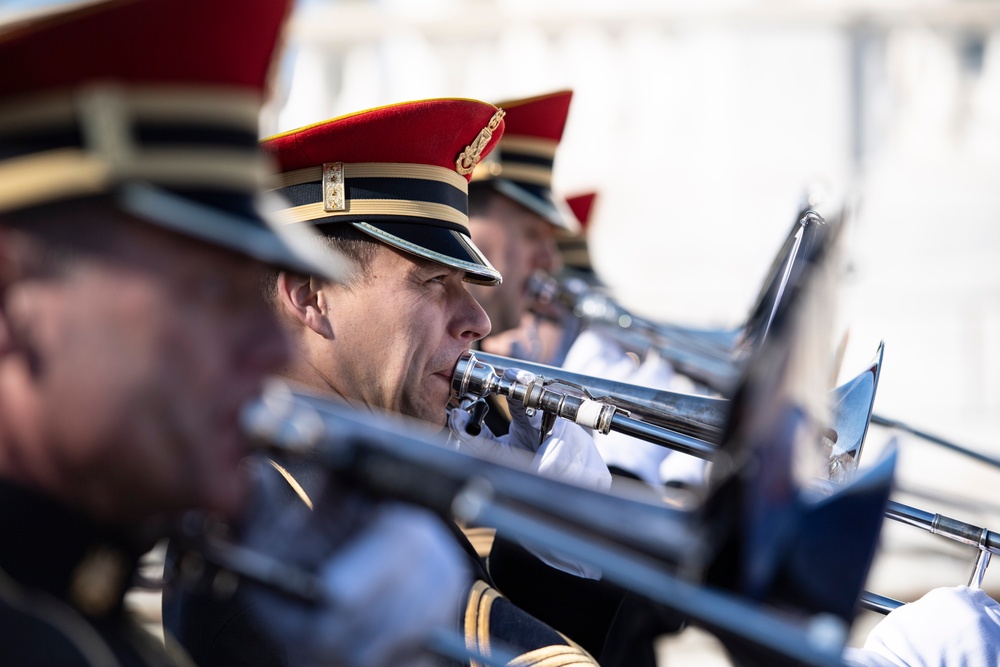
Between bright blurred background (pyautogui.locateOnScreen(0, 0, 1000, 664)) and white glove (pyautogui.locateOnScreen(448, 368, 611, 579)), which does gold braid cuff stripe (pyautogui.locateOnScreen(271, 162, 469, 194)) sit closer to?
white glove (pyautogui.locateOnScreen(448, 368, 611, 579))

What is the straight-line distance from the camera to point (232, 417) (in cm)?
151

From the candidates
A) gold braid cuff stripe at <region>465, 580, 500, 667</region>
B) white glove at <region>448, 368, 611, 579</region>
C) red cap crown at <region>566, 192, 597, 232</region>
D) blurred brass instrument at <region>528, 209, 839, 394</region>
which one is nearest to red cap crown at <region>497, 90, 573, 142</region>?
blurred brass instrument at <region>528, 209, 839, 394</region>

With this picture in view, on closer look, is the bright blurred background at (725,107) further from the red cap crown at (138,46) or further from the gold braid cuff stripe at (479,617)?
the red cap crown at (138,46)

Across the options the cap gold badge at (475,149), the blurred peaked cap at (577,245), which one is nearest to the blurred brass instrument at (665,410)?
the cap gold badge at (475,149)

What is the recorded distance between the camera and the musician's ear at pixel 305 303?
2811 millimetres

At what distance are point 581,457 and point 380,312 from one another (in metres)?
0.85

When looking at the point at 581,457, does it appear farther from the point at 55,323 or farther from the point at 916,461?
the point at 916,461

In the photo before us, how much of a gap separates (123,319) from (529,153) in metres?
3.49

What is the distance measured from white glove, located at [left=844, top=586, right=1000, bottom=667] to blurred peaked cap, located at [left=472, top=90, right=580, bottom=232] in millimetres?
2545

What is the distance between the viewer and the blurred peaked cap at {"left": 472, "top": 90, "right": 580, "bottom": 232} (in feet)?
15.4

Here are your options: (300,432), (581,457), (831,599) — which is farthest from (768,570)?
(581,457)

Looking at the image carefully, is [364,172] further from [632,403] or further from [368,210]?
[632,403]

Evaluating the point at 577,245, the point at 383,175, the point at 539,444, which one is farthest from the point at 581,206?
the point at 383,175

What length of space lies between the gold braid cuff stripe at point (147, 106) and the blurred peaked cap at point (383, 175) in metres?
1.21
